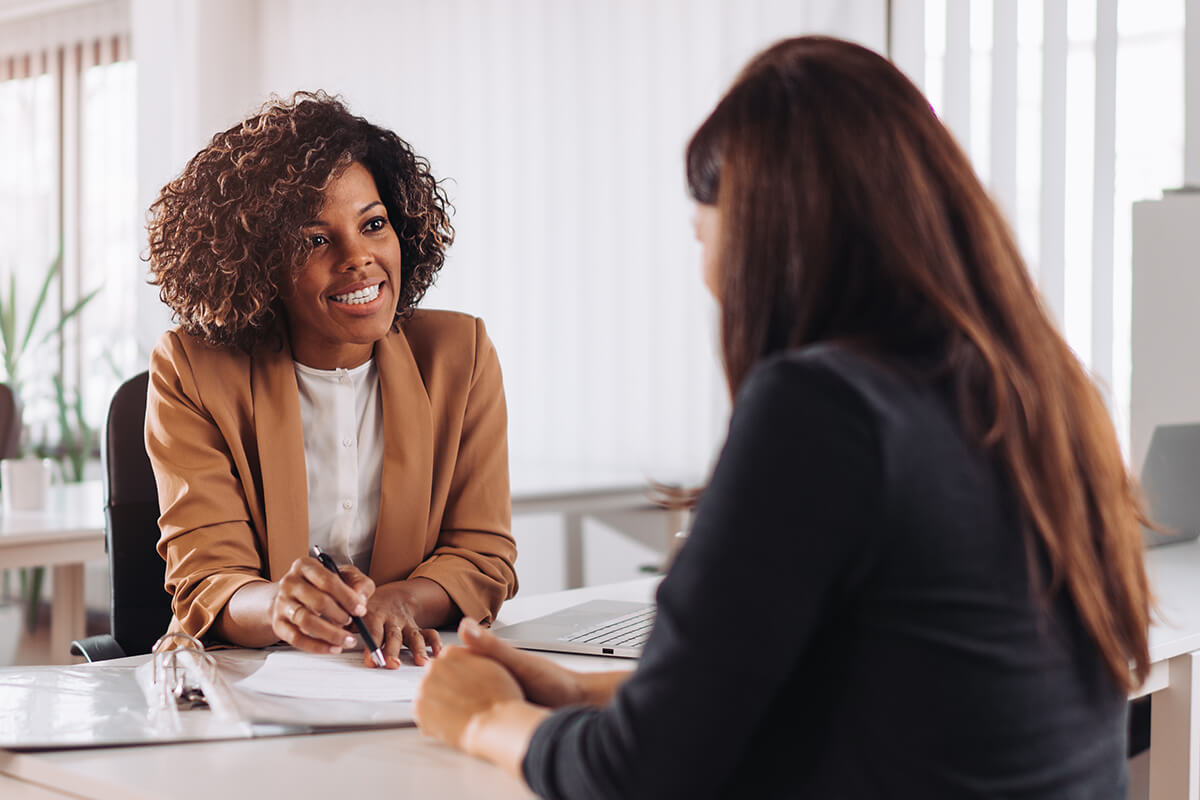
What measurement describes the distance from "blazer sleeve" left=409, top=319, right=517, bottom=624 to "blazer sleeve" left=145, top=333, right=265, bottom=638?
23cm

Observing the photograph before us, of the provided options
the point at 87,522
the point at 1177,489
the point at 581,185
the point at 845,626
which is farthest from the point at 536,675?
the point at 581,185

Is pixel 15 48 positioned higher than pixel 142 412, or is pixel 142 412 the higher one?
pixel 15 48

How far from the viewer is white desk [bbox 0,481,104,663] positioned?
254cm

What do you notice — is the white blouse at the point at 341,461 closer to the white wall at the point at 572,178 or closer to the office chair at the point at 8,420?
the white wall at the point at 572,178

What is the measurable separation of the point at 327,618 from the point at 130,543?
537 mm

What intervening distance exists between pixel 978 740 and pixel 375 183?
121 centimetres

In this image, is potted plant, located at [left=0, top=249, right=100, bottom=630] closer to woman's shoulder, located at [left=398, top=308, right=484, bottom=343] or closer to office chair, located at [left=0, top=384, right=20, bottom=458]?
office chair, located at [left=0, top=384, right=20, bottom=458]

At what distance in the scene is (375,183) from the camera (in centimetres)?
164

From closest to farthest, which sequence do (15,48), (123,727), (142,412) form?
(123,727) < (142,412) < (15,48)

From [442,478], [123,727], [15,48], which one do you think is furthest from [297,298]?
[15,48]

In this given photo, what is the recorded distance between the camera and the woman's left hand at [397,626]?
4.12 ft

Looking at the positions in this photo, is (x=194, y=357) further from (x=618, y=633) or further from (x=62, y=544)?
(x=62, y=544)

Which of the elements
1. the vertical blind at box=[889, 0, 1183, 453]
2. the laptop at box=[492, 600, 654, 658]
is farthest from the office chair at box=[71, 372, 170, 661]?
the vertical blind at box=[889, 0, 1183, 453]

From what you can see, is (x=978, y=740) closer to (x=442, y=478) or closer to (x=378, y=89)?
(x=442, y=478)
